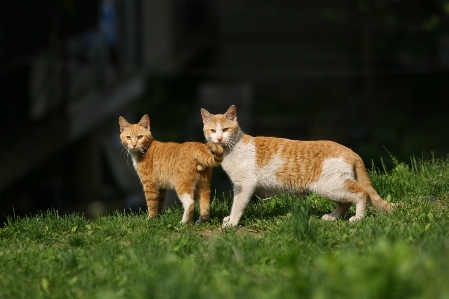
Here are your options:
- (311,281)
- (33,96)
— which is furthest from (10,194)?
(311,281)

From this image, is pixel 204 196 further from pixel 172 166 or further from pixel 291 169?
pixel 291 169

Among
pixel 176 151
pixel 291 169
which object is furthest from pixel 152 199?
pixel 291 169

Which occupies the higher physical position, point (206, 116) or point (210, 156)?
point (206, 116)

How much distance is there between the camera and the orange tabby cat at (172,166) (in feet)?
20.2

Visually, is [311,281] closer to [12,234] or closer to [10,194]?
[12,234]

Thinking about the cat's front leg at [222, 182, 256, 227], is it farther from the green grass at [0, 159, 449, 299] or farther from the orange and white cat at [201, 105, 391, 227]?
the green grass at [0, 159, 449, 299]

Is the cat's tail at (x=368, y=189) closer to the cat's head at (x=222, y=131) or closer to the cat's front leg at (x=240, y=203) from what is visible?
the cat's front leg at (x=240, y=203)

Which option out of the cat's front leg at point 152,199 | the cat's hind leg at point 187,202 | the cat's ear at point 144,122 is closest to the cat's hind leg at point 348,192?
the cat's hind leg at point 187,202

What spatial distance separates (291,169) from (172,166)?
1106 millimetres

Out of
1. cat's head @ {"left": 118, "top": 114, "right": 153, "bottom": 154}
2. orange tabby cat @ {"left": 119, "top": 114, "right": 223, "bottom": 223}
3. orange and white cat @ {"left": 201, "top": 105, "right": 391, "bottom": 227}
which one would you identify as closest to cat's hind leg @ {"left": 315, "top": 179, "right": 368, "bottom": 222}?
orange and white cat @ {"left": 201, "top": 105, "right": 391, "bottom": 227}

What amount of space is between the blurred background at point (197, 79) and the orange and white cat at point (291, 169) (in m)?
6.06

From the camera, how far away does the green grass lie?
11.0 ft

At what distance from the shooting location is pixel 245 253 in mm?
4797

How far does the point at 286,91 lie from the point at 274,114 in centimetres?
196
